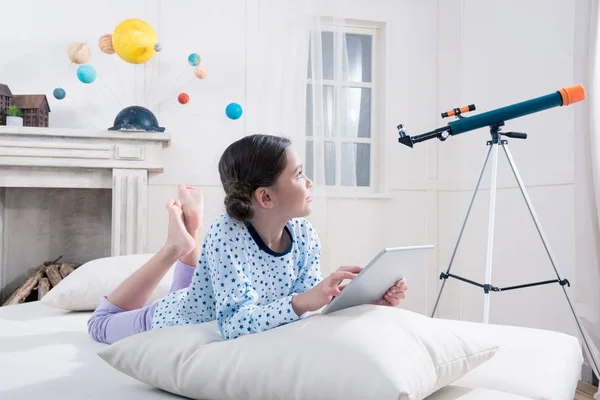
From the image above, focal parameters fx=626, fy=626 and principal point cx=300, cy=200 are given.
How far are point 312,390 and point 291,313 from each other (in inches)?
9.9

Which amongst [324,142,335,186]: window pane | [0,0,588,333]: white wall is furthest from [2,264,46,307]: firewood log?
[324,142,335,186]: window pane

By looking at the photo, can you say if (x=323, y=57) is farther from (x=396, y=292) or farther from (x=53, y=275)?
(x=396, y=292)

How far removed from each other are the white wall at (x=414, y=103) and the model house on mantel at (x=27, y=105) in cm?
18

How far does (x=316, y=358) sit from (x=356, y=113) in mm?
2907

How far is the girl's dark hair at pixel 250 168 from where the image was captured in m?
1.42

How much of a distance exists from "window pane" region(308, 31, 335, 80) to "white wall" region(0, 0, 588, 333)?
0.51 feet

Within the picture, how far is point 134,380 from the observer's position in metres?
1.29

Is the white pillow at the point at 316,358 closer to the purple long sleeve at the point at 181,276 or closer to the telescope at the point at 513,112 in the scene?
the purple long sleeve at the point at 181,276

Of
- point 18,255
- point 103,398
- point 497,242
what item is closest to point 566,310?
point 497,242

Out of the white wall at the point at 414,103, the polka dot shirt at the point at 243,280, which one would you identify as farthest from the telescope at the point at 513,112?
the polka dot shirt at the point at 243,280

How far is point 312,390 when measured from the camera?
1.00 metres

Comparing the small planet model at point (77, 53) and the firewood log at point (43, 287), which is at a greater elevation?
the small planet model at point (77, 53)

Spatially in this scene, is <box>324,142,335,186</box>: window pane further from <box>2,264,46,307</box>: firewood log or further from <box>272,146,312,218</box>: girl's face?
<box>272,146,312,218</box>: girl's face

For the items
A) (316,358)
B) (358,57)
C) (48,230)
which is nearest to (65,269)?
(48,230)
